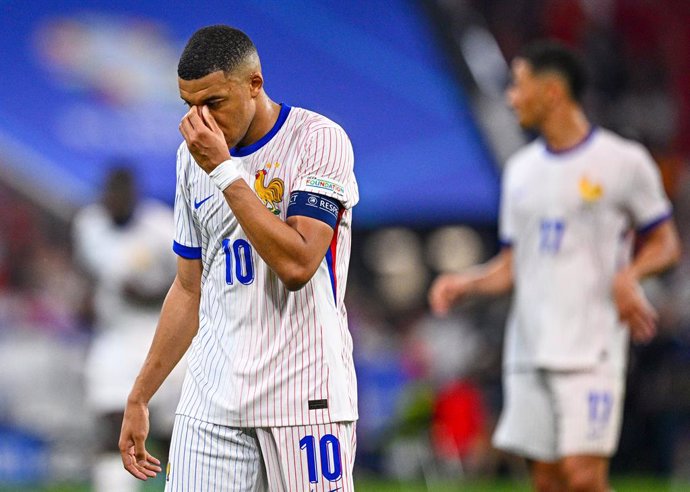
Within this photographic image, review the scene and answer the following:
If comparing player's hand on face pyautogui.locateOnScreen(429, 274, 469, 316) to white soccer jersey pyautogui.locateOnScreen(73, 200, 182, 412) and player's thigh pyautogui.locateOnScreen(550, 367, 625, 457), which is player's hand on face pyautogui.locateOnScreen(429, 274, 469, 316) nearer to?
player's thigh pyautogui.locateOnScreen(550, 367, 625, 457)

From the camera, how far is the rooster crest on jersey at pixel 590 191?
274 inches

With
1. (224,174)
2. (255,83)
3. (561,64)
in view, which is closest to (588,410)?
(561,64)

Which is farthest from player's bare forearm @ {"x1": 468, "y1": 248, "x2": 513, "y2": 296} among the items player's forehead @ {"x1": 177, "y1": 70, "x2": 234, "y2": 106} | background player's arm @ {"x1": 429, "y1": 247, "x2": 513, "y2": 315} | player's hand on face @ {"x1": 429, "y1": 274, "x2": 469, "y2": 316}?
player's forehead @ {"x1": 177, "y1": 70, "x2": 234, "y2": 106}

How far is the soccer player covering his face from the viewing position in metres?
4.06

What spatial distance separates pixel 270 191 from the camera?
4227 mm

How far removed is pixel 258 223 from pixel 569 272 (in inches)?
132

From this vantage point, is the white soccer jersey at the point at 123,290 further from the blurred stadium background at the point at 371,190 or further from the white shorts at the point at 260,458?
the white shorts at the point at 260,458

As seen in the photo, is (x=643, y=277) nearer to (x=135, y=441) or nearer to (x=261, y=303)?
(x=261, y=303)

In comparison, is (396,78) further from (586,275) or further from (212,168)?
(212,168)

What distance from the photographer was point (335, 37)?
555 inches

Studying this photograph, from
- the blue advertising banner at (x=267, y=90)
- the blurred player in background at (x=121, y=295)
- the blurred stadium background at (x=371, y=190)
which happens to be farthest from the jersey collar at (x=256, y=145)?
the blue advertising banner at (x=267, y=90)

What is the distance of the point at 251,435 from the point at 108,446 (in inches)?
198

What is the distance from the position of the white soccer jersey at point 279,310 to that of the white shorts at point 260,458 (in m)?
0.05

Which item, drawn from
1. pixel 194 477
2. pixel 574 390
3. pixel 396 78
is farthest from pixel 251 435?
pixel 396 78
